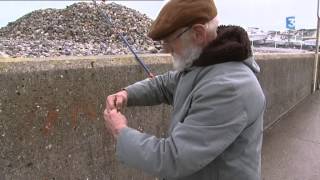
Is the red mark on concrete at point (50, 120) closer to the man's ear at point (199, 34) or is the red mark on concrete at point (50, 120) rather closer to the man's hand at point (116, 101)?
the man's hand at point (116, 101)

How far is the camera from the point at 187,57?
2049 millimetres

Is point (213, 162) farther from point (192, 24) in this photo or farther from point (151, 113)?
point (151, 113)

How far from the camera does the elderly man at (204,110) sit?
1.87 meters

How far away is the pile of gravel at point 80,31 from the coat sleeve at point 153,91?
228cm

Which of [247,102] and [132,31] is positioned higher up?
[247,102]

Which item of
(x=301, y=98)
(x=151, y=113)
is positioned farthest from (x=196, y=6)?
(x=301, y=98)

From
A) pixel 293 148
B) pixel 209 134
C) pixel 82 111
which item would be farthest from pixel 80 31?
pixel 209 134

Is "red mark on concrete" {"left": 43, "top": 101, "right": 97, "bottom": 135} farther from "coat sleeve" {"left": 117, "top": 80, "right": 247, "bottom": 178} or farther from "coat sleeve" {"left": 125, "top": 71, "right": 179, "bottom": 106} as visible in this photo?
Answer: "coat sleeve" {"left": 117, "top": 80, "right": 247, "bottom": 178}

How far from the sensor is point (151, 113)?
4340 mm

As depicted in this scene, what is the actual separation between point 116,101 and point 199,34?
59 cm

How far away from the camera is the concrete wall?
9.53ft

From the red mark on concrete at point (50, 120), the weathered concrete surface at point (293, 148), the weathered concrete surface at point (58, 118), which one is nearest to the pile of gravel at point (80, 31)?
the weathered concrete surface at point (58, 118)

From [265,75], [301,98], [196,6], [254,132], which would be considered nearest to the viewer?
[196,6]

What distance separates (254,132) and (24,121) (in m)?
1.56
